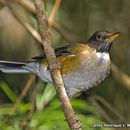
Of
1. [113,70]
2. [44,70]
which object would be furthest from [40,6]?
[113,70]

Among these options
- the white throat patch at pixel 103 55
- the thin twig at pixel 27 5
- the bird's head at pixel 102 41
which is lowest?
the white throat patch at pixel 103 55

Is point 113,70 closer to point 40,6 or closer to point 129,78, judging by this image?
point 129,78

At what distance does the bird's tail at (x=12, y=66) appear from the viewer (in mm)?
4852

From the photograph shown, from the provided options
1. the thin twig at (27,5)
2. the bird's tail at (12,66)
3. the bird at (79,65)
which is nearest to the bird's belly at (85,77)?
the bird at (79,65)

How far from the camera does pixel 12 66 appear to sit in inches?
194

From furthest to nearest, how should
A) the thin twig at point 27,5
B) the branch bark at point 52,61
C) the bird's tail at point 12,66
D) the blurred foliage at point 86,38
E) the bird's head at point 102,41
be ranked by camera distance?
the blurred foliage at point 86,38
the thin twig at point 27,5
the bird's head at point 102,41
the bird's tail at point 12,66
the branch bark at point 52,61

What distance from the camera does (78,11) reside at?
6590 mm

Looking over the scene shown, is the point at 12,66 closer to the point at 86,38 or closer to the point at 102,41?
the point at 102,41

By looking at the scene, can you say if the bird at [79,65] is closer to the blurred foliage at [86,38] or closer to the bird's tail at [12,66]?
the bird's tail at [12,66]

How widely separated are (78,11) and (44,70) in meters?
1.95

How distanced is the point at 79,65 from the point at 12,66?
0.63 m

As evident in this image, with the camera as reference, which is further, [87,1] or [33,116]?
[87,1]

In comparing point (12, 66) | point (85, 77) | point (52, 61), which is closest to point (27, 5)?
point (12, 66)

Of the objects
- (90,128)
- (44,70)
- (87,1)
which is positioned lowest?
(90,128)
